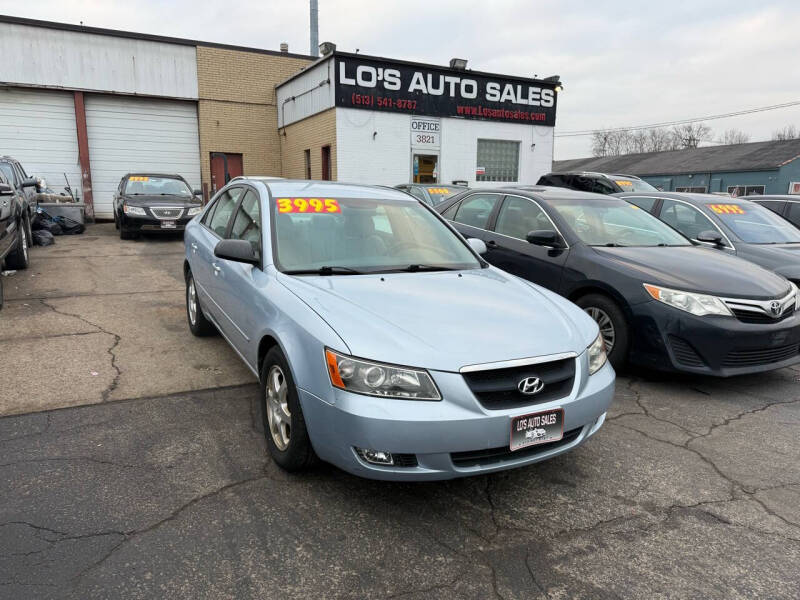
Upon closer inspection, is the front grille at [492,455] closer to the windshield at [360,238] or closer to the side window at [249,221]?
the windshield at [360,238]

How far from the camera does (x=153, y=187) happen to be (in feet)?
44.2

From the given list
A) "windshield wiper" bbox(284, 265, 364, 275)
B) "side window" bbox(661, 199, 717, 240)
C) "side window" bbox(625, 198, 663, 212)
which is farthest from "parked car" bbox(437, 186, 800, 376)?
"windshield wiper" bbox(284, 265, 364, 275)

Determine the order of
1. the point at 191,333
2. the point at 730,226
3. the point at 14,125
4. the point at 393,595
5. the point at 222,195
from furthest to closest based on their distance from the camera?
the point at 14,125, the point at 730,226, the point at 191,333, the point at 222,195, the point at 393,595

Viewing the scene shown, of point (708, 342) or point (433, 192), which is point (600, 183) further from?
point (708, 342)

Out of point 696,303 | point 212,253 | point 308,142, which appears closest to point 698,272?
point 696,303

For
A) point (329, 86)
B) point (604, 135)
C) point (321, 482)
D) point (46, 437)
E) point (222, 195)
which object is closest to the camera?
point (321, 482)

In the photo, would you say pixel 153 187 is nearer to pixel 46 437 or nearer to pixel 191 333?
pixel 191 333

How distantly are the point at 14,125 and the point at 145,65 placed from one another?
447 cm

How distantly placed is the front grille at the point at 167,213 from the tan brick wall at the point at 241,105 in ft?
24.2

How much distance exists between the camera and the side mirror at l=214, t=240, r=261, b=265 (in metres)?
3.37

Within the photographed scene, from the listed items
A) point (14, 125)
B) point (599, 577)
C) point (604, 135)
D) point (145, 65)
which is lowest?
point (599, 577)

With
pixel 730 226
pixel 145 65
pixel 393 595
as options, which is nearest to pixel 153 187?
pixel 145 65

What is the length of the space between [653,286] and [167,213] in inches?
439

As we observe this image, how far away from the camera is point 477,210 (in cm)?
643
